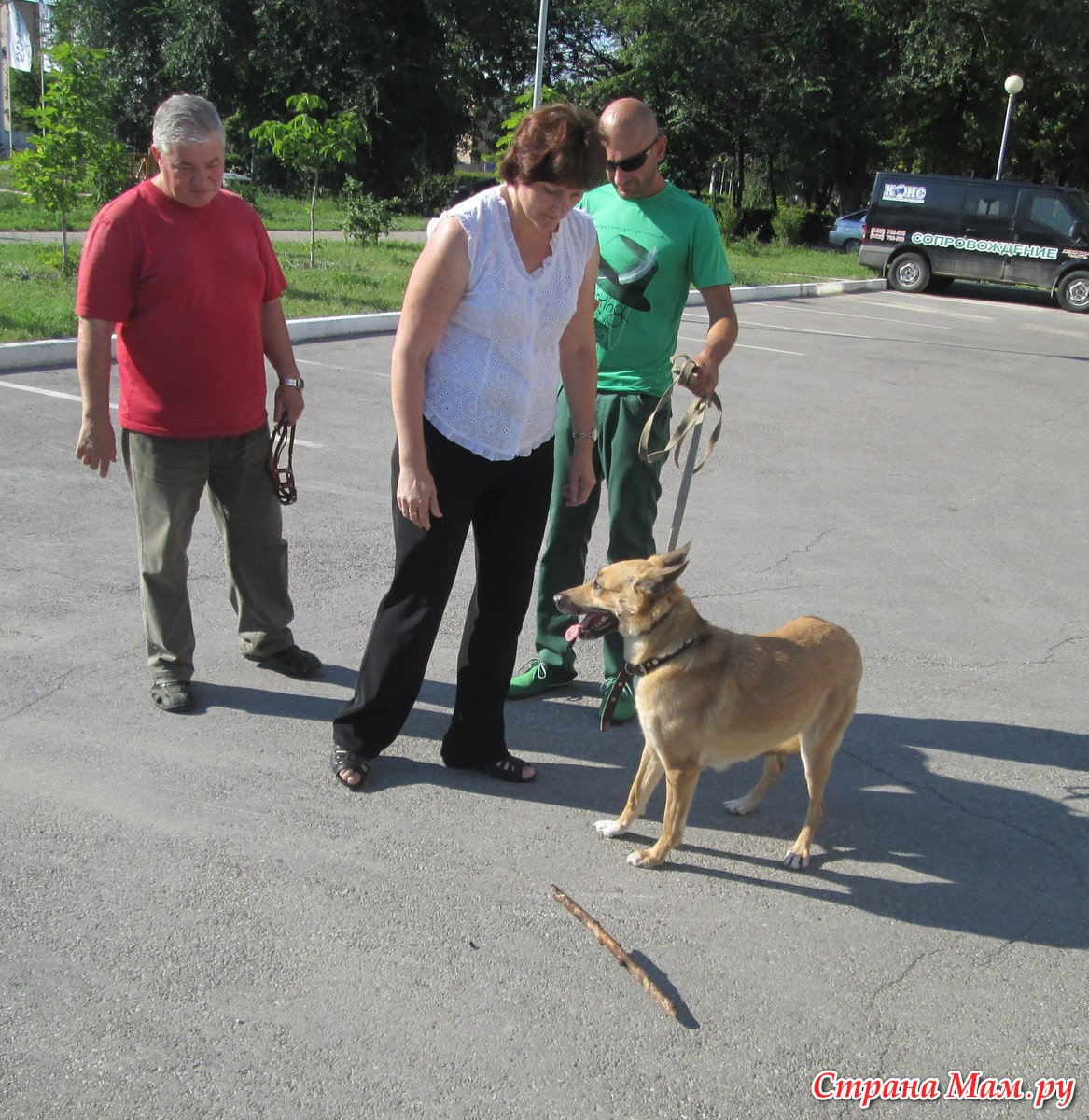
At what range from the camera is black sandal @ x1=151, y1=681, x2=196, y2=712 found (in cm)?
386

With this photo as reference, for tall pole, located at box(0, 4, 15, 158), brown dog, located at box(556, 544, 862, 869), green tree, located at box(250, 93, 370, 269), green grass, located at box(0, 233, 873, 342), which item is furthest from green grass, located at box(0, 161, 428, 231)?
tall pole, located at box(0, 4, 15, 158)

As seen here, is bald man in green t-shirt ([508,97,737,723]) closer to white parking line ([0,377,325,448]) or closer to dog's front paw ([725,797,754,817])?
dog's front paw ([725,797,754,817])

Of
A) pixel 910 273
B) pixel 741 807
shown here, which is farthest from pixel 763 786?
pixel 910 273

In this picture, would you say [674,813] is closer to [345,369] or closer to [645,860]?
[645,860]

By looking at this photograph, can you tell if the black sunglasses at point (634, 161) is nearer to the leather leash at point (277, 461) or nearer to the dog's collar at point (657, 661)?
the leather leash at point (277, 461)

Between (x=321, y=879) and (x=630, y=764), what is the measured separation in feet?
4.13

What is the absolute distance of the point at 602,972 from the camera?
2.70m

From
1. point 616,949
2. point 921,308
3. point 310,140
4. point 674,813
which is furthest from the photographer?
point 921,308

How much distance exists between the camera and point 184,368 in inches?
145

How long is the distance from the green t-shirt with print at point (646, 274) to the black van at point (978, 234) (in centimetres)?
1956

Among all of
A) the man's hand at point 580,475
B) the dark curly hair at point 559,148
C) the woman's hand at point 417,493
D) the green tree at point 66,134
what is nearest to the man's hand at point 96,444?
the woman's hand at point 417,493

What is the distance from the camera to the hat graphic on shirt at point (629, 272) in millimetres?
3805

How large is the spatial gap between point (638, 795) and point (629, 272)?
72.8 inches

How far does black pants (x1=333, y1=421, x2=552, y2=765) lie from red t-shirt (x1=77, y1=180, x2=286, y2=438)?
894mm
